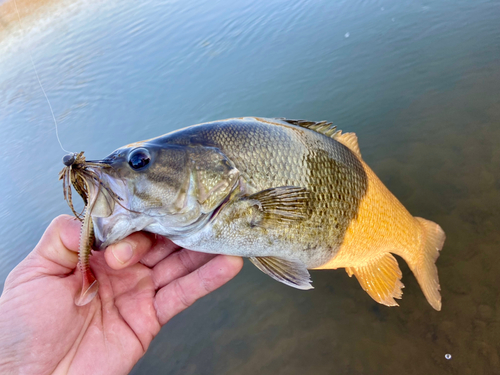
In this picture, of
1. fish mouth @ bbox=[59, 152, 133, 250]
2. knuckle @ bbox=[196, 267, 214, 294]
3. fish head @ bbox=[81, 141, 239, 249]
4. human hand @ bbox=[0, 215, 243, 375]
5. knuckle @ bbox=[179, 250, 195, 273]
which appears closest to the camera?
fish mouth @ bbox=[59, 152, 133, 250]

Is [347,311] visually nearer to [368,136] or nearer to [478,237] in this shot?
[478,237]

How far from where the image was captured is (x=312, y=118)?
444cm

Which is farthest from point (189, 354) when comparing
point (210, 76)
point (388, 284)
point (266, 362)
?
point (210, 76)

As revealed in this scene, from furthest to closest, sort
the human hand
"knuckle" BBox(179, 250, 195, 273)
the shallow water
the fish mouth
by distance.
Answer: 1. the shallow water
2. "knuckle" BBox(179, 250, 195, 273)
3. the human hand
4. the fish mouth

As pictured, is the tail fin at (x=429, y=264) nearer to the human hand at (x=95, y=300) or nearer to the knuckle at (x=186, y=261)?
the human hand at (x=95, y=300)

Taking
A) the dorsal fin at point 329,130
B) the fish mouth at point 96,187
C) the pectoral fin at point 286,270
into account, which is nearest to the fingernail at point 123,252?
the fish mouth at point 96,187

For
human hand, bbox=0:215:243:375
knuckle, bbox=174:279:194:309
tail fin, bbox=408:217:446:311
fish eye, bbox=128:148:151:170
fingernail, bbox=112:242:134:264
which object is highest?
fish eye, bbox=128:148:151:170

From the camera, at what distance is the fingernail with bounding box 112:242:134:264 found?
1.68 meters

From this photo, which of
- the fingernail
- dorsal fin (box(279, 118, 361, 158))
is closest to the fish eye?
the fingernail

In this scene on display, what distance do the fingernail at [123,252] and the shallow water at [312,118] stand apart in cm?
150

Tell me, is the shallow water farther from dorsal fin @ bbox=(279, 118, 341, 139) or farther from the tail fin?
dorsal fin @ bbox=(279, 118, 341, 139)

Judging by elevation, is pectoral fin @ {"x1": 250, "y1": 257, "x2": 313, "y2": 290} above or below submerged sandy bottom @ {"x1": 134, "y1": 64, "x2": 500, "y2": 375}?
above

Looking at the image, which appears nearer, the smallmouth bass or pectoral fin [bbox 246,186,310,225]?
the smallmouth bass

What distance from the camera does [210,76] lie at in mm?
5793
